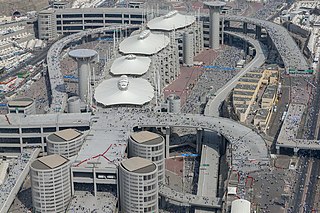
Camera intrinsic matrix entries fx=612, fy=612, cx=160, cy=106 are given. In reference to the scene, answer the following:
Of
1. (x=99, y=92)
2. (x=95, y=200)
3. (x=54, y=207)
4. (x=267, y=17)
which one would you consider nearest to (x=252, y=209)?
(x=95, y=200)

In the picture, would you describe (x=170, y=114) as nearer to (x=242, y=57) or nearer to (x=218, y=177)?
(x=218, y=177)

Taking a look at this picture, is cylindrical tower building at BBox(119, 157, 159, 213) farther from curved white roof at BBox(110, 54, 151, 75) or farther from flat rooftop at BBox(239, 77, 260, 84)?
flat rooftop at BBox(239, 77, 260, 84)

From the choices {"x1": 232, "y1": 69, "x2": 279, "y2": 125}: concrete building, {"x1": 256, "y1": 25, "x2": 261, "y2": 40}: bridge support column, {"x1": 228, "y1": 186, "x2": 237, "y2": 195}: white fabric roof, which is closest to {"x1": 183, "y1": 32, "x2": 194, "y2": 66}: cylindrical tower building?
{"x1": 256, "y1": 25, "x2": 261, "y2": 40}: bridge support column

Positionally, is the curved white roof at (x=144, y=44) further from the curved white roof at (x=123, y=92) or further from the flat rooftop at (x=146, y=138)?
the flat rooftop at (x=146, y=138)

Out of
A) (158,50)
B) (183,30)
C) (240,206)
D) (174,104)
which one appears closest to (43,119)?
(174,104)

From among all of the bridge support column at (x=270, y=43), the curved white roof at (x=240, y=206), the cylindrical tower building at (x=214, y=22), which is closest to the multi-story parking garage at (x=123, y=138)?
the curved white roof at (x=240, y=206)

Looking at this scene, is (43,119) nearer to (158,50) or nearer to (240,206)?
(158,50)
